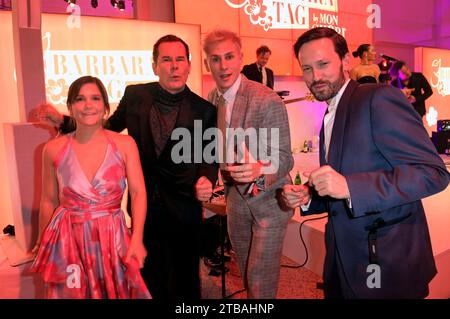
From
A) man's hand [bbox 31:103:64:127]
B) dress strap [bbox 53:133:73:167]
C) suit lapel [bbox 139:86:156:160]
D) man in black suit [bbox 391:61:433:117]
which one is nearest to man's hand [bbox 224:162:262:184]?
suit lapel [bbox 139:86:156:160]

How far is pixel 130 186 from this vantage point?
5.41ft

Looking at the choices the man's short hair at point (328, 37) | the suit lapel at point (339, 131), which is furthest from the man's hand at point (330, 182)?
the man's short hair at point (328, 37)

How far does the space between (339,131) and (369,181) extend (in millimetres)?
239

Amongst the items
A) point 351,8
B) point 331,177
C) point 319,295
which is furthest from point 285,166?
point 351,8

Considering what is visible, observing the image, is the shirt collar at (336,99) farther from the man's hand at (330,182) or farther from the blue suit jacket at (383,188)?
the man's hand at (330,182)

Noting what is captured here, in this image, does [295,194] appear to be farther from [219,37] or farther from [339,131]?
[219,37]

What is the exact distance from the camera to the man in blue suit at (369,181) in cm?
117

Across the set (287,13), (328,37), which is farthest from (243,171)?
(287,13)

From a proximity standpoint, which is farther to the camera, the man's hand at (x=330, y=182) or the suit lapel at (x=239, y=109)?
the suit lapel at (x=239, y=109)

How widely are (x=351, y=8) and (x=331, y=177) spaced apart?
7.50 m

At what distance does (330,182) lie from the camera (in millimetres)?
1167

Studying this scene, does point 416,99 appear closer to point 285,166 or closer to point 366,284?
point 285,166

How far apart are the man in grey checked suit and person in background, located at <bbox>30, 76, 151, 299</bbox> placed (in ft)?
1.87

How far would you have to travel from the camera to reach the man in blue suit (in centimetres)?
117
